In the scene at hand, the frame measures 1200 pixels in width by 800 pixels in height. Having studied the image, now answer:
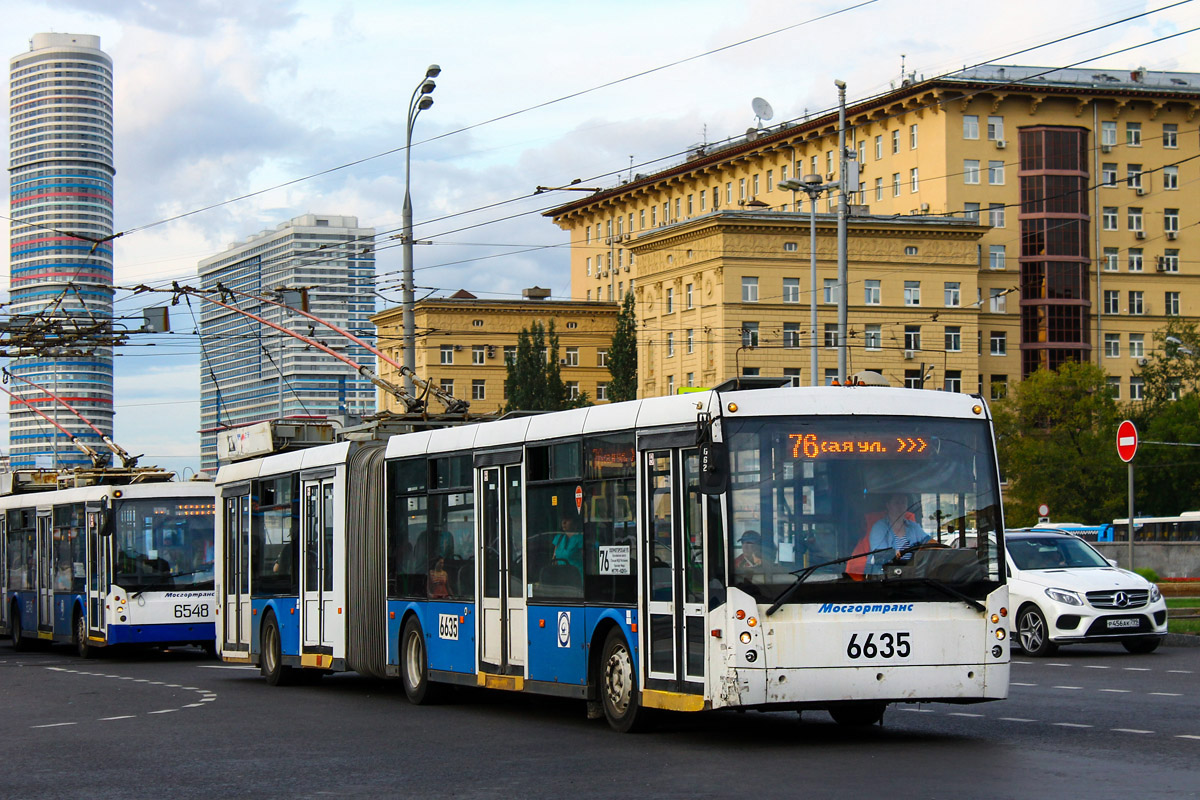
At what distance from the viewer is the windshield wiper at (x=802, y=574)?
39.9 feet

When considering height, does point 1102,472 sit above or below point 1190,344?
below

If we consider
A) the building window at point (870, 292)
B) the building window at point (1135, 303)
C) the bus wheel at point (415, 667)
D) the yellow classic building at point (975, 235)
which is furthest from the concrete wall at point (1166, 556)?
the building window at point (1135, 303)

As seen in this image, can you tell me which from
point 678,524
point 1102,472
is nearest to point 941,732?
point 678,524

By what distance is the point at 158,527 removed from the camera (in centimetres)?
2705

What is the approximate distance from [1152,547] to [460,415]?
1078 inches

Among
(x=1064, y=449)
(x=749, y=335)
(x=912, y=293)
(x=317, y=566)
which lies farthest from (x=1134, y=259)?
(x=317, y=566)

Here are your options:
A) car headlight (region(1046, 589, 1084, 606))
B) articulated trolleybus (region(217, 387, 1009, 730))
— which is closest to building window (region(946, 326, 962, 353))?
car headlight (region(1046, 589, 1084, 606))

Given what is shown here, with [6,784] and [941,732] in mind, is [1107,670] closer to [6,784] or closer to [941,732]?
[941,732]

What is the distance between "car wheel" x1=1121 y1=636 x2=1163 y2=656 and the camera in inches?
853

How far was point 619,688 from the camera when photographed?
1364cm

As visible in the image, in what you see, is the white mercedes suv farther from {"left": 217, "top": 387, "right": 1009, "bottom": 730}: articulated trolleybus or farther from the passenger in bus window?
the passenger in bus window

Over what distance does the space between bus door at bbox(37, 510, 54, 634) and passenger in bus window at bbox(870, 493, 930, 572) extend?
2062 centimetres

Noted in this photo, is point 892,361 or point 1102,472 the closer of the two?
point 1102,472

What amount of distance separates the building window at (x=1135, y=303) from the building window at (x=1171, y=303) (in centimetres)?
128
